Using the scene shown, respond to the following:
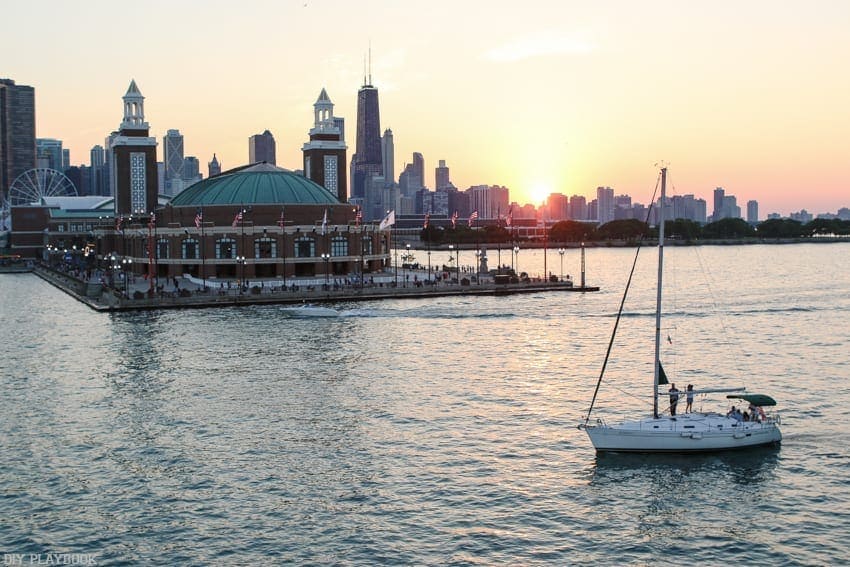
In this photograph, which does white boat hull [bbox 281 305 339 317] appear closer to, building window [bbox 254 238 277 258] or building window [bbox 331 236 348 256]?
building window [bbox 254 238 277 258]

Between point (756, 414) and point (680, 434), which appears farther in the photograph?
point (756, 414)

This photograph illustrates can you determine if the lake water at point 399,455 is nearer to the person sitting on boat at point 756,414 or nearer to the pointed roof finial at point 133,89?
the person sitting on boat at point 756,414

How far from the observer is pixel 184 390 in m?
62.8

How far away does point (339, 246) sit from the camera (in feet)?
490

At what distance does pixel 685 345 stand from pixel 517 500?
48.1 meters

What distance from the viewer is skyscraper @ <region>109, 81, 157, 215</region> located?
192 meters

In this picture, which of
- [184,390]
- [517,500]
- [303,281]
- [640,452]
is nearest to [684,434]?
[640,452]

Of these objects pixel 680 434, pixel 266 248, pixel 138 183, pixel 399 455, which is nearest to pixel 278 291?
pixel 266 248

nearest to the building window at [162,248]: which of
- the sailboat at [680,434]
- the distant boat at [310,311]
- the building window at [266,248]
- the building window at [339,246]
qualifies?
the building window at [266,248]

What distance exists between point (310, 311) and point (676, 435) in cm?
6702

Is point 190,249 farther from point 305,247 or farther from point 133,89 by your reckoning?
point 133,89

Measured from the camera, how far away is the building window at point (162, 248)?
498ft

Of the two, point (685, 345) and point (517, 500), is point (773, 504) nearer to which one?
point (517, 500)

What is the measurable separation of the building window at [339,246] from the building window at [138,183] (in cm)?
6236
